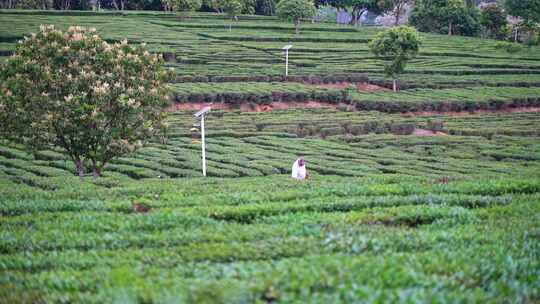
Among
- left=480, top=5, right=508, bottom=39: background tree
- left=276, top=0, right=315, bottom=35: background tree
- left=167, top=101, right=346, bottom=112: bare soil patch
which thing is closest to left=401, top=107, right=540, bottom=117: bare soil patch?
left=167, top=101, right=346, bottom=112: bare soil patch

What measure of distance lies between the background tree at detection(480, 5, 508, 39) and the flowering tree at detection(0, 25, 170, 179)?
278ft

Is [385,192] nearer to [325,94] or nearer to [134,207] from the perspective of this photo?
[134,207]

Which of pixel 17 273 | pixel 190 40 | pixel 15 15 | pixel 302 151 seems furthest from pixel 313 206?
pixel 15 15

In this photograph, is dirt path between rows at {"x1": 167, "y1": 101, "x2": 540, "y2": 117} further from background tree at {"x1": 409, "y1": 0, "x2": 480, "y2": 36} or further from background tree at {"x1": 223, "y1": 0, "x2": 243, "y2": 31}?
background tree at {"x1": 409, "y1": 0, "x2": 480, "y2": 36}

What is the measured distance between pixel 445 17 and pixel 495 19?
697cm

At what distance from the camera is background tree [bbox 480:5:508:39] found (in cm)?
10219

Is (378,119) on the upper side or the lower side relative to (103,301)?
lower

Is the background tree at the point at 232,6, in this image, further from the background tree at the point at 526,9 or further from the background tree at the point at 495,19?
the background tree at the point at 495,19

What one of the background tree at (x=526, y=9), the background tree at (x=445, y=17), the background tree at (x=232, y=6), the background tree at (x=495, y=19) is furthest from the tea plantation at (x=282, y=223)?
the background tree at (x=495, y=19)

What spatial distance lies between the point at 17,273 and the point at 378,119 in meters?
37.3

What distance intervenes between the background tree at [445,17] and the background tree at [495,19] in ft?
3.71

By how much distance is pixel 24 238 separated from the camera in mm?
11773

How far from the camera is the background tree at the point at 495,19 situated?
102188mm

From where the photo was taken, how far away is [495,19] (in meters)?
103
